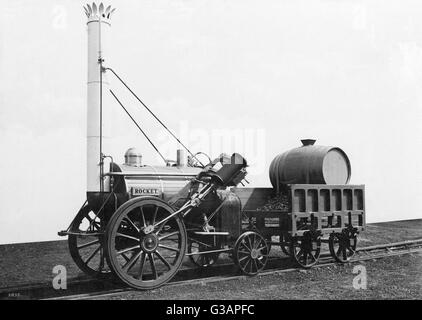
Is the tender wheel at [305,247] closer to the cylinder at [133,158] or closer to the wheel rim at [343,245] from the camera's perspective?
the wheel rim at [343,245]

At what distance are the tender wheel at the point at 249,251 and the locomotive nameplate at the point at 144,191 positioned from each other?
6.38ft

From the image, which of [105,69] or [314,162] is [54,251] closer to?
[105,69]

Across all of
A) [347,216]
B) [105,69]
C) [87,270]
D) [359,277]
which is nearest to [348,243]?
[347,216]

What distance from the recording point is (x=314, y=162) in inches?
426

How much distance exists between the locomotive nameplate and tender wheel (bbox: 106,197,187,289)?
0.25 metres

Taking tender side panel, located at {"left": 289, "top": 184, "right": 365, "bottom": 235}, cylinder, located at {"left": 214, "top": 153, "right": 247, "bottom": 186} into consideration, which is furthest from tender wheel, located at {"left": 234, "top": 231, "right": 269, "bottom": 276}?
cylinder, located at {"left": 214, "top": 153, "right": 247, "bottom": 186}

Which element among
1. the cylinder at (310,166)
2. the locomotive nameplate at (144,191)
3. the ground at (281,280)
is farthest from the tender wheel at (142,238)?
the cylinder at (310,166)

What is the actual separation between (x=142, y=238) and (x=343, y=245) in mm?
5494

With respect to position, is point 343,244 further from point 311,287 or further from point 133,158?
point 133,158

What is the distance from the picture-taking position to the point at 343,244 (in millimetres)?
11555

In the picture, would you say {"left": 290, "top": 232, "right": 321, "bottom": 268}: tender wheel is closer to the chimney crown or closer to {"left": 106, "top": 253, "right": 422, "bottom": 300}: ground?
{"left": 106, "top": 253, "right": 422, "bottom": 300}: ground

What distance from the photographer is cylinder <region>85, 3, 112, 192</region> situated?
8.96 m
